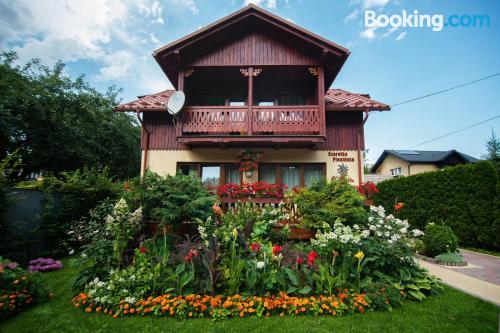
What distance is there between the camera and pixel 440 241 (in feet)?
22.1

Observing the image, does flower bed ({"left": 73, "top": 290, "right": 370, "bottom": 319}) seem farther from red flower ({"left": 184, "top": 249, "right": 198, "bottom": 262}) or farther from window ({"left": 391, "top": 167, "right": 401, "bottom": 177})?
window ({"left": 391, "top": 167, "right": 401, "bottom": 177})

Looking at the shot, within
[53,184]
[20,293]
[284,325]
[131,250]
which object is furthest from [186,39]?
[284,325]

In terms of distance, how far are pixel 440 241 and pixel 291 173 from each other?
5.11m

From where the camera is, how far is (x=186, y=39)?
8828mm

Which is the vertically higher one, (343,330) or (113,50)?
(113,50)

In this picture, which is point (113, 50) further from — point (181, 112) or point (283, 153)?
point (283, 153)

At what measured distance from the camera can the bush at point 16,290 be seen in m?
3.51

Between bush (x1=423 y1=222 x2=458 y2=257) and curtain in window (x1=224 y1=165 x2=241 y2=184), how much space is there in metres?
6.57

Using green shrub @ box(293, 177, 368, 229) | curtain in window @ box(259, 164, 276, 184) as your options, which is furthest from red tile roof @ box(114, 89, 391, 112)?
green shrub @ box(293, 177, 368, 229)

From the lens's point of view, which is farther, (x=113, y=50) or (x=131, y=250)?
(x=113, y=50)

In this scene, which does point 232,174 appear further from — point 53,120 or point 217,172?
point 53,120

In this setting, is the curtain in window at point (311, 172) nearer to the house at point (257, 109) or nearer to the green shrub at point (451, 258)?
the house at point (257, 109)

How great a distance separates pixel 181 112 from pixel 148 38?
5.61 metres

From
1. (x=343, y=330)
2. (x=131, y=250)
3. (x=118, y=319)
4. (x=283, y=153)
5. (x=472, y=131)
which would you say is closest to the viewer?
(x=343, y=330)
